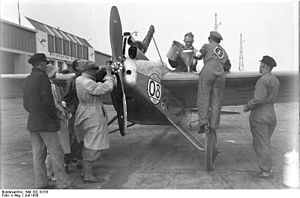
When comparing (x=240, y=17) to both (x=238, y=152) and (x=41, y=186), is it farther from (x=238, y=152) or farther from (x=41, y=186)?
(x=41, y=186)

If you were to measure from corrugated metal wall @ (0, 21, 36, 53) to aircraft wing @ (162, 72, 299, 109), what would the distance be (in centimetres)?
271

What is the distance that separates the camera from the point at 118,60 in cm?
447

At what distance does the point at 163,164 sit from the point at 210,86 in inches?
67.9

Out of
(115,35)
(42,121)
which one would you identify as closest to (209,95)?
(115,35)

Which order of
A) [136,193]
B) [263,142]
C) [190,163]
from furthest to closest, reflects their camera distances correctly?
[190,163], [263,142], [136,193]

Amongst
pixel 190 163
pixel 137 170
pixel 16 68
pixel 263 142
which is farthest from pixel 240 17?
pixel 16 68

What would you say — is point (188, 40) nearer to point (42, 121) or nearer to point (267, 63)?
point (267, 63)

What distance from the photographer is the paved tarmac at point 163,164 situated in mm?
4219

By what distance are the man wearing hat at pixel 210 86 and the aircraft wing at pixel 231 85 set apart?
1.04m

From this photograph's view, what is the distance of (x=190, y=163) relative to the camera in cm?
537

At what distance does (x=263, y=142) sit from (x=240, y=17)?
6.56ft

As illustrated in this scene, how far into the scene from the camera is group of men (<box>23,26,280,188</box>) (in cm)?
383

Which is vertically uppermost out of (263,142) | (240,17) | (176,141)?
(240,17)

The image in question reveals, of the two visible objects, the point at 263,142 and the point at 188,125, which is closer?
the point at 263,142
